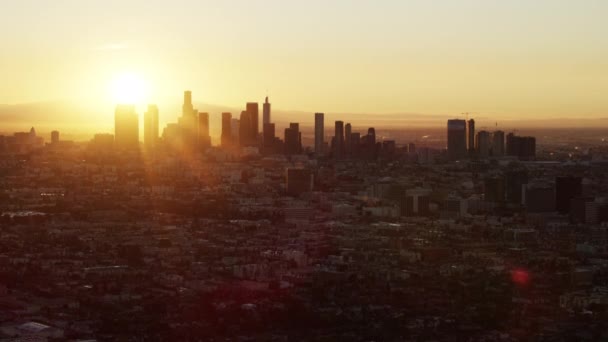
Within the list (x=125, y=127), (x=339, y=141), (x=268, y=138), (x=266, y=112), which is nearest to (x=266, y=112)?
A: (x=266, y=112)

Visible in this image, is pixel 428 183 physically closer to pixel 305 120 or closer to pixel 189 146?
pixel 189 146

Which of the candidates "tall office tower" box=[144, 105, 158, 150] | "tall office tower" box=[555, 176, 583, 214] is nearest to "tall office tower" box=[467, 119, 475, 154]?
"tall office tower" box=[144, 105, 158, 150]

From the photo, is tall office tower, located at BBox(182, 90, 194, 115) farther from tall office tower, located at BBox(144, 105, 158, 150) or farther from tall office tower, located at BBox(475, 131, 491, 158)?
tall office tower, located at BBox(475, 131, 491, 158)

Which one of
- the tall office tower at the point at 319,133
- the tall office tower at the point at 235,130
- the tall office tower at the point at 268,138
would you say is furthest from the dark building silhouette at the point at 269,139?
the tall office tower at the point at 319,133

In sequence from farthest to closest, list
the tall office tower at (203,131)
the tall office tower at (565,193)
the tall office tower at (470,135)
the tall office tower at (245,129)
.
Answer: the tall office tower at (470,135), the tall office tower at (245,129), the tall office tower at (203,131), the tall office tower at (565,193)

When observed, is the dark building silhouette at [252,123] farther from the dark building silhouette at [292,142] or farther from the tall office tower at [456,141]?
the tall office tower at [456,141]

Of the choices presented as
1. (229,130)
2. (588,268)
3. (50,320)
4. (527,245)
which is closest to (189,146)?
(229,130)
